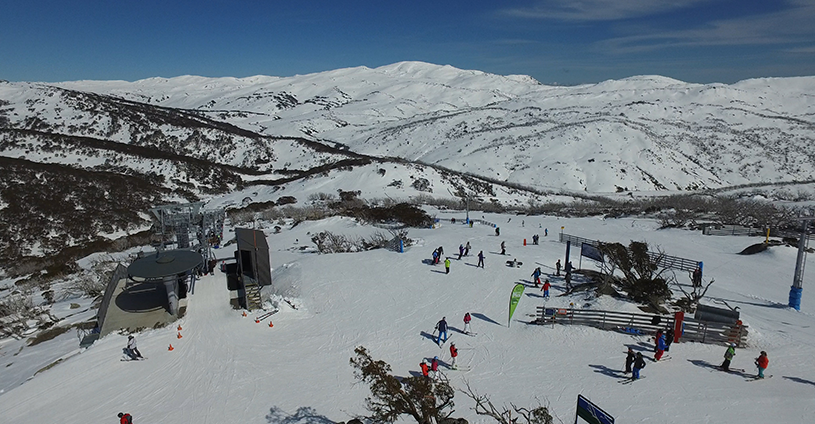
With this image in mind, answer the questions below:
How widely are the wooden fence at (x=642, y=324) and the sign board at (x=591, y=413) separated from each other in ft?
34.0

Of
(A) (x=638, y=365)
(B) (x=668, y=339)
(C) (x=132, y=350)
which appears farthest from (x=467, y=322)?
(C) (x=132, y=350)

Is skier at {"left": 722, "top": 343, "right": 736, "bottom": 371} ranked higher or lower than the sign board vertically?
lower

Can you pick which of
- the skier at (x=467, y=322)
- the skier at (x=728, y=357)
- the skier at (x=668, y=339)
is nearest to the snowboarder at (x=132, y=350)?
the skier at (x=467, y=322)

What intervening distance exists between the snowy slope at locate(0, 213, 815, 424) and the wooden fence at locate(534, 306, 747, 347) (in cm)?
44

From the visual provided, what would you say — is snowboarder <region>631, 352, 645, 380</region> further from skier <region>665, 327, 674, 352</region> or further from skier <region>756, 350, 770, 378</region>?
skier <region>756, 350, 770, 378</region>

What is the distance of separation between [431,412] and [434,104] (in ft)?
613

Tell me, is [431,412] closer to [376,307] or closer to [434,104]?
[376,307]

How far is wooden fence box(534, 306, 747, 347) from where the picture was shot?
15797 millimetres

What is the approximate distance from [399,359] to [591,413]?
9.68 m

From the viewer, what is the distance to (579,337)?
17.3 meters

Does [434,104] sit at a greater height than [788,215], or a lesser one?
greater

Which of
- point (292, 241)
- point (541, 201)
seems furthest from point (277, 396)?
point (541, 201)

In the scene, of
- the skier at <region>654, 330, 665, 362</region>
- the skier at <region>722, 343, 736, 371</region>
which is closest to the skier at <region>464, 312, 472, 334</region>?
the skier at <region>654, 330, 665, 362</region>

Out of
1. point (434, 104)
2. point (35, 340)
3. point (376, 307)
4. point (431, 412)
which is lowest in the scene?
point (35, 340)
